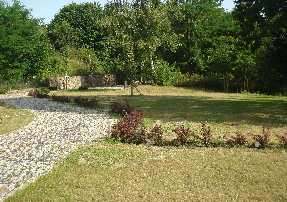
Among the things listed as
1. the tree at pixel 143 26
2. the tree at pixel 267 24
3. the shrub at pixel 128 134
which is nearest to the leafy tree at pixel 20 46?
the tree at pixel 143 26

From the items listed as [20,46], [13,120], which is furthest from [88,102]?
[20,46]

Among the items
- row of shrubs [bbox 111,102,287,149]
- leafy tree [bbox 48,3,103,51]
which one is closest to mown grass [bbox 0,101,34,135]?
row of shrubs [bbox 111,102,287,149]

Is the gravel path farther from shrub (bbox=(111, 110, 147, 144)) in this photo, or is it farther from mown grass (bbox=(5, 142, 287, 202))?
shrub (bbox=(111, 110, 147, 144))

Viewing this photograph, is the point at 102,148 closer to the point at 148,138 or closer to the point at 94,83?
the point at 148,138

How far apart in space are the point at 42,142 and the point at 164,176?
3.91m

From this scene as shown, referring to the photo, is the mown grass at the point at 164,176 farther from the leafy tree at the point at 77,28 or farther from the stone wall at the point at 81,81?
the leafy tree at the point at 77,28

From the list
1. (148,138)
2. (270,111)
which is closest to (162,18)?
(270,111)

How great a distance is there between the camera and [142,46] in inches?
781

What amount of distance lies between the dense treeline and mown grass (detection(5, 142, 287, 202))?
13811 mm

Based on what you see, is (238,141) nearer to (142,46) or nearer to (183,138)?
(183,138)

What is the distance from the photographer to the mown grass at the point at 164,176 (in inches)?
172

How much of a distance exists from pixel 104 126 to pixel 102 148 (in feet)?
9.02

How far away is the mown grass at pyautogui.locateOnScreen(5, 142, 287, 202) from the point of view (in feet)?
14.3

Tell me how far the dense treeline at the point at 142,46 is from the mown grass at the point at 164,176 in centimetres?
1381
